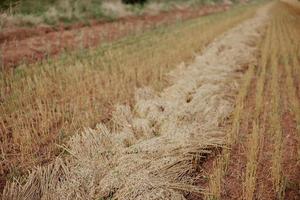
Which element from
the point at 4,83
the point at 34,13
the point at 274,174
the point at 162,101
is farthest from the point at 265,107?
the point at 34,13

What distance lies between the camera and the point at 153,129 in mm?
4098

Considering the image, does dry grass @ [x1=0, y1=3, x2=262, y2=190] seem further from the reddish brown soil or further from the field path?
the reddish brown soil

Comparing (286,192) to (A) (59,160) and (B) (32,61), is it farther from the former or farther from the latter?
(B) (32,61)

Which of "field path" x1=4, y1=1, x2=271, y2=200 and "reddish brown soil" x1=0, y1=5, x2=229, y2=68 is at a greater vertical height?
"field path" x1=4, y1=1, x2=271, y2=200

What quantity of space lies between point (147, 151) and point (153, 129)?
593mm

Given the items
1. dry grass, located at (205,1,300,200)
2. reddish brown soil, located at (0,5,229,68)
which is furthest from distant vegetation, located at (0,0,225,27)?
dry grass, located at (205,1,300,200)

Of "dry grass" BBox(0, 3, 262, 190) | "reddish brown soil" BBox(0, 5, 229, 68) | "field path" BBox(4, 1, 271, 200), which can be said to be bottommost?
"reddish brown soil" BBox(0, 5, 229, 68)

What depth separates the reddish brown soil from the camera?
8.19 metres

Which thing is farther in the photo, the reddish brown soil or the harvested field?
the reddish brown soil

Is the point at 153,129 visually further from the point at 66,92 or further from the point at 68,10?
the point at 68,10

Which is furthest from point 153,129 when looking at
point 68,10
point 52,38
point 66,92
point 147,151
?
point 68,10

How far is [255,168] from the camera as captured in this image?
342 centimetres

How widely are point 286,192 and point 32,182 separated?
95.1 inches

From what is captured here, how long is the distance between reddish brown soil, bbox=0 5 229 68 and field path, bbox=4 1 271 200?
3710 mm
